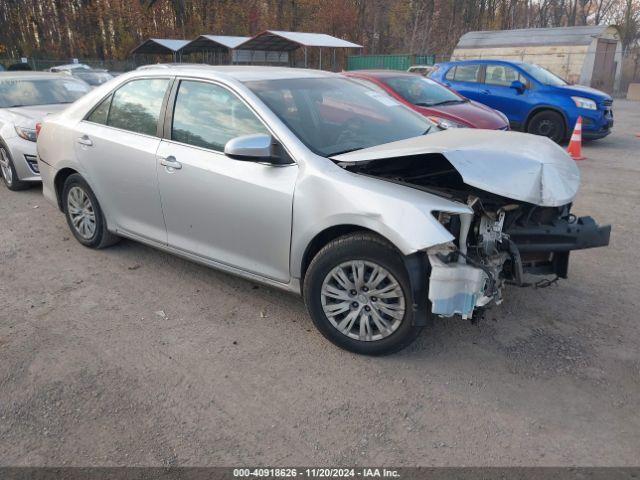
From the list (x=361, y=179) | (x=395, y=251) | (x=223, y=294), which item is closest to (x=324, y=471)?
(x=395, y=251)

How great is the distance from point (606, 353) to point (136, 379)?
9.60 feet

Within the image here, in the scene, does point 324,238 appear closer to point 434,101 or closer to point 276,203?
point 276,203

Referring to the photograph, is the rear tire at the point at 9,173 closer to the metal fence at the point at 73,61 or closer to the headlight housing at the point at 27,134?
the headlight housing at the point at 27,134

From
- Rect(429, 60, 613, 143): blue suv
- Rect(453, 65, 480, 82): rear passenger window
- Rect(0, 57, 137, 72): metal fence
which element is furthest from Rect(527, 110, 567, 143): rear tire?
Rect(0, 57, 137, 72): metal fence

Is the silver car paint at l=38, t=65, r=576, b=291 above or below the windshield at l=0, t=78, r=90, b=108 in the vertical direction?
below

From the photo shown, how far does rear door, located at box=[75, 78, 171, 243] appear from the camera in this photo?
414 centimetres

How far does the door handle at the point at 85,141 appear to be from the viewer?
4578mm

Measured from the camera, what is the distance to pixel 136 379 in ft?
10.1

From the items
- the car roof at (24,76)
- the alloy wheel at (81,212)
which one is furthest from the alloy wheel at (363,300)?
the car roof at (24,76)

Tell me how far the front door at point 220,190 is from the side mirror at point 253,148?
14 cm

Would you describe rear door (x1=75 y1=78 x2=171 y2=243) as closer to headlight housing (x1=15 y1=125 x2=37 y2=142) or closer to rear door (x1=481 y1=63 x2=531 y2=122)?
headlight housing (x1=15 y1=125 x2=37 y2=142)

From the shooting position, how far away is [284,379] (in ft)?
10.2

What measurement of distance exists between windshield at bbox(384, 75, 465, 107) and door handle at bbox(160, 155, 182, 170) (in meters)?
5.54

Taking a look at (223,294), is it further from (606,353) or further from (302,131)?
(606,353)
